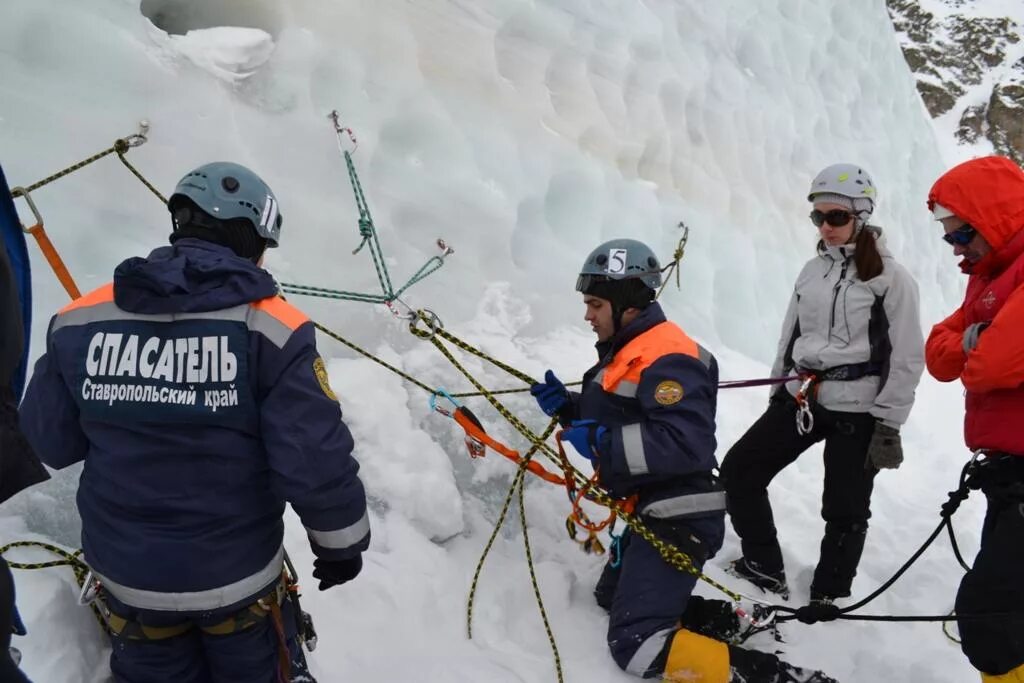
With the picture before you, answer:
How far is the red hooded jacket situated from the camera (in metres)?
1.68

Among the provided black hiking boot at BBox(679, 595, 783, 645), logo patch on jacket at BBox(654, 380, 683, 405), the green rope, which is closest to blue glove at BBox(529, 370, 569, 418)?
logo patch on jacket at BBox(654, 380, 683, 405)

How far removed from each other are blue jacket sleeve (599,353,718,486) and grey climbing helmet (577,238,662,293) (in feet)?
1.03

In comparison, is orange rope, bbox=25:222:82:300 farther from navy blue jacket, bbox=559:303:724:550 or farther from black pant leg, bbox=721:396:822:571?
black pant leg, bbox=721:396:822:571

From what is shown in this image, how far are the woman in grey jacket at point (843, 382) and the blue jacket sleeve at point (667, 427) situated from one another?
77cm

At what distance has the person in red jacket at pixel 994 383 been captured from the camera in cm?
170

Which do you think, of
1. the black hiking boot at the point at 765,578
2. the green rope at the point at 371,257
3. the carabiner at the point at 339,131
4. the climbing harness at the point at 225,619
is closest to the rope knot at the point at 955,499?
the black hiking boot at the point at 765,578

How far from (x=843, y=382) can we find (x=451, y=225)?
1916 mm

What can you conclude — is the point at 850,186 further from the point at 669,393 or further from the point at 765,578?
the point at 765,578

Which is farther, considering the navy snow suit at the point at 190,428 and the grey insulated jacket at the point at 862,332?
the grey insulated jacket at the point at 862,332

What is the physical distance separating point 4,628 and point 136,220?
1.96 m

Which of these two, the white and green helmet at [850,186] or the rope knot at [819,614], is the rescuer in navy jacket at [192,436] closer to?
the rope knot at [819,614]

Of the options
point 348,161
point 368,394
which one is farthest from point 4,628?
point 348,161

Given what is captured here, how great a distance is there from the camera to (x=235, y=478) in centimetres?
144

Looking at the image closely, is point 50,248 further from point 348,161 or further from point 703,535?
point 703,535
